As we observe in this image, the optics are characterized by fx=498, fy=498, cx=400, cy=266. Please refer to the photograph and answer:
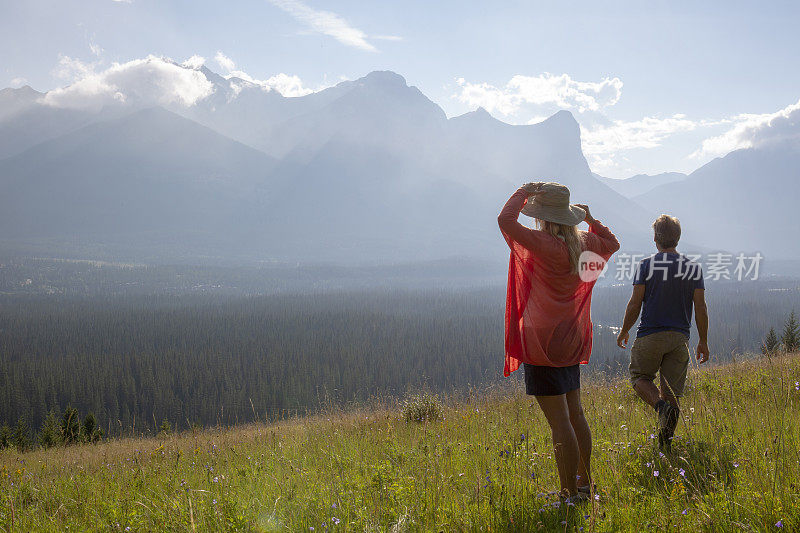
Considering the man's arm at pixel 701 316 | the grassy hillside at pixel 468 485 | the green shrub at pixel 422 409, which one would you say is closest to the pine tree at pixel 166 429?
the green shrub at pixel 422 409

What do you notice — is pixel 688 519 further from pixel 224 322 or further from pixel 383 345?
pixel 224 322

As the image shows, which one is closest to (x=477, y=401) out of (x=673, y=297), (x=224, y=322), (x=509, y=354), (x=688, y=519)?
(x=673, y=297)

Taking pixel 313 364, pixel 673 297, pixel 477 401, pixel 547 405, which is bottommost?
pixel 313 364

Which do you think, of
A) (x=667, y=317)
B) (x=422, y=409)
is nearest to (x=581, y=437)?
(x=667, y=317)

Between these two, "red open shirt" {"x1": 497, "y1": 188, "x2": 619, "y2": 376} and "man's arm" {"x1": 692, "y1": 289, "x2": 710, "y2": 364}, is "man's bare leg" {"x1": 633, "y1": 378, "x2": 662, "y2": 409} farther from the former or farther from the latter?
"red open shirt" {"x1": 497, "y1": 188, "x2": 619, "y2": 376}

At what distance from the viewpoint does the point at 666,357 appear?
182 inches

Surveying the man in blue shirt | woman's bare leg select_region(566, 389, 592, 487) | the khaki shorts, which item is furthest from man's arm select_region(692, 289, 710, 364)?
woman's bare leg select_region(566, 389, 592, 487)

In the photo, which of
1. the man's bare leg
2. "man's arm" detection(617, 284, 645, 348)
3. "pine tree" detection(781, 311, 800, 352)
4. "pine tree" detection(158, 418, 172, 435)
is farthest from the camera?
"pine tree" detection(158, 418, 172, 435)

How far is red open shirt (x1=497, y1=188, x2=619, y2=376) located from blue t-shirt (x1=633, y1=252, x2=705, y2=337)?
122cm

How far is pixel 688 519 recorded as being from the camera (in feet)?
9.40

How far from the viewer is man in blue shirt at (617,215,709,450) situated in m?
4.53

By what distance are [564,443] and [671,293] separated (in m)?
2.00

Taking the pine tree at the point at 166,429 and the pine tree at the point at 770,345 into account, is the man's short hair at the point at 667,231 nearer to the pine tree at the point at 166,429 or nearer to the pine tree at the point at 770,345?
the pine tree at the point at 770,345

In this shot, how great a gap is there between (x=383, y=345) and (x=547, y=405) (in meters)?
114
